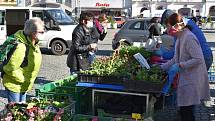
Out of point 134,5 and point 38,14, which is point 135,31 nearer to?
point 38,14

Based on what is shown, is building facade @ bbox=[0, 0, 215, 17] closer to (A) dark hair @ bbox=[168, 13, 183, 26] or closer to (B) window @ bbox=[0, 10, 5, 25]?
(B) window @ bbox=[0, 10, 5, 25]

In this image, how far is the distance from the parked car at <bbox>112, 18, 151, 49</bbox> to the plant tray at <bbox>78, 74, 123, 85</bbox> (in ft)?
33.8

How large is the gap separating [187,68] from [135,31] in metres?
10.8

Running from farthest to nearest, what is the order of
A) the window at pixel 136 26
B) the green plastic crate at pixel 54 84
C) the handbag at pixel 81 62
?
the window at pixel 136 26 < the handbag at pixel 81 62 < the green plastic crate at pixel 54 84

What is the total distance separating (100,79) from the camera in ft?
15.5

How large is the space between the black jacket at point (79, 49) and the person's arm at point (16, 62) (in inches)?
85.2

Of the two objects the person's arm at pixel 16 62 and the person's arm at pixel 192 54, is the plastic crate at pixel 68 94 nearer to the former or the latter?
the person's arm at pixel 16 62

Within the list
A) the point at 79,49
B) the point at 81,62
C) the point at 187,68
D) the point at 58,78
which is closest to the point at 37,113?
the point at 187,68

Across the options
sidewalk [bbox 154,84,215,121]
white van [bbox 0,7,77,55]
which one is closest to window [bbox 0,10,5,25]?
white van [bbox 0,7,77,55]

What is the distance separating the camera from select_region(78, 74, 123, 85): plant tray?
15.2 ft

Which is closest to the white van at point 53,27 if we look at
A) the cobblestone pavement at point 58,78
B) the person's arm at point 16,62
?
the cobblestone pavement at point 58,78

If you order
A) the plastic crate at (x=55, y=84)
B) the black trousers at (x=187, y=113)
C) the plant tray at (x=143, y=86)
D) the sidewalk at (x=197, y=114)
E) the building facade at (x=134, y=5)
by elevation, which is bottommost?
the sidewalk at (x=197, y=114)

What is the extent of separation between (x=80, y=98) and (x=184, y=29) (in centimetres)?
148

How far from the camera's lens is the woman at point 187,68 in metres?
4.56
